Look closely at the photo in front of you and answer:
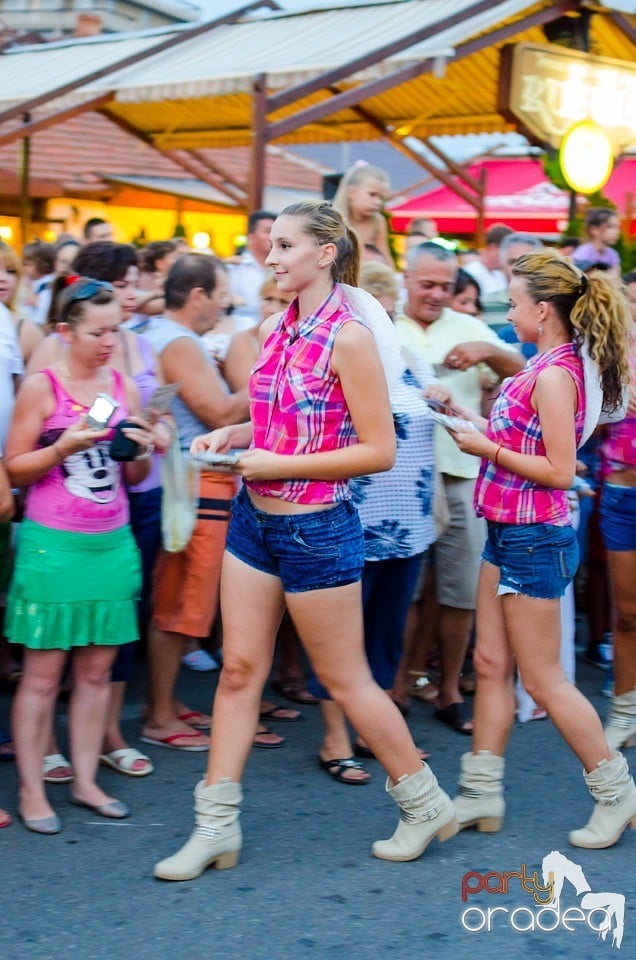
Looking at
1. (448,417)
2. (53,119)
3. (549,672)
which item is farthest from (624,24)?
(549,672)

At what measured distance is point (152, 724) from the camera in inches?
188

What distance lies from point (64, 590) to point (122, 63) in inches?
377

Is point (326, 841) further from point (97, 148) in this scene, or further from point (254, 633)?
point (97, 148)

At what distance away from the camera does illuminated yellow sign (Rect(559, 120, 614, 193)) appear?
10109 millimetres

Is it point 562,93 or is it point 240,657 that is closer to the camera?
point 240,657

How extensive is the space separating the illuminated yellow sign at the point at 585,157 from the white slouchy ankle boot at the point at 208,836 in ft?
25.4

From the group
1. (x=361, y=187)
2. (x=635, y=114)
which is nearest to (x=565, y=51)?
(x=635, y=114)

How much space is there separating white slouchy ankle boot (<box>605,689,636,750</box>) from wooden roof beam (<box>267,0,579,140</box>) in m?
5.48

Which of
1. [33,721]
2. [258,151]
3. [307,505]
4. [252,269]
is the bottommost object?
[33,721]

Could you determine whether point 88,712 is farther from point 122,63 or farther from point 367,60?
point 122,63

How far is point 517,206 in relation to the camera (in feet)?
55.8

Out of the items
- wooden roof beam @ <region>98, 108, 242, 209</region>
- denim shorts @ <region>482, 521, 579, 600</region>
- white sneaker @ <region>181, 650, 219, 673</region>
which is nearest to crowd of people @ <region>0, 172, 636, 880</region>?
denim shorts @ <region>482, 521, 579, 600</region>

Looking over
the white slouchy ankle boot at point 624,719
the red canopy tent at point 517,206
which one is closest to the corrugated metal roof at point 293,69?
the red canopy tent at point 517,206

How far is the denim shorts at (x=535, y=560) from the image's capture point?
12.3 ft
